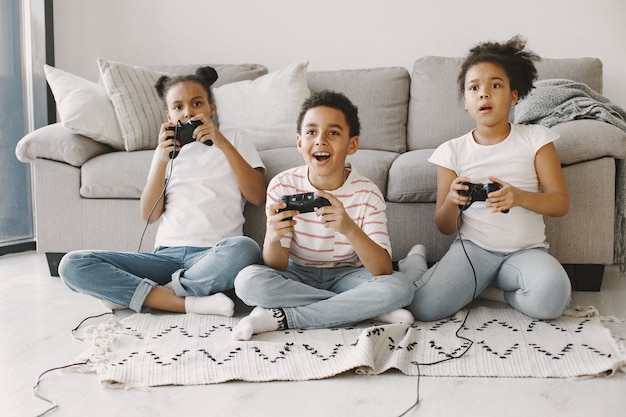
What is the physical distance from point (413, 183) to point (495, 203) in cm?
50

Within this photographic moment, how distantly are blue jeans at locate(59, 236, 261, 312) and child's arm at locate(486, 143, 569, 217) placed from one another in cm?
72

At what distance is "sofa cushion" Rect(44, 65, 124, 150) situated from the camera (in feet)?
8.63

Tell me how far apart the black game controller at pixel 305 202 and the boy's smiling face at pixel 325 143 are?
147 mm

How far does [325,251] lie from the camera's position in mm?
2002

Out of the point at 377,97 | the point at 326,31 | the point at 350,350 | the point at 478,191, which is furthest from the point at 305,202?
the point at 326,31

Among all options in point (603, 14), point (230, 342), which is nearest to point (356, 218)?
point (230, 342)

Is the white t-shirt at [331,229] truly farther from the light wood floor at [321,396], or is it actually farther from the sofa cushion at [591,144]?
the sofa cushion at [591,144]

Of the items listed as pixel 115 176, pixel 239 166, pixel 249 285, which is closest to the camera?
Answer: pixel 249 285

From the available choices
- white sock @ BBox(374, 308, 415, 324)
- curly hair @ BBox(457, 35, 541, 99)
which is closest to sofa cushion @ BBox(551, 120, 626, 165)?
curly hair @ BBox(457, 35, 541, 99)

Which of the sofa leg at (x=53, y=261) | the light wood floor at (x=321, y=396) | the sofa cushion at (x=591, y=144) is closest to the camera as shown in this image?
the light wood floor at (x=321, y=396)

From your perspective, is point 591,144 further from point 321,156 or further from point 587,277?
point 321,156

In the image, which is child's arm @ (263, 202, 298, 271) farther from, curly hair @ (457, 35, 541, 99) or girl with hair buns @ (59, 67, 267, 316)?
curly hair @ (457, 35, 541, 99)

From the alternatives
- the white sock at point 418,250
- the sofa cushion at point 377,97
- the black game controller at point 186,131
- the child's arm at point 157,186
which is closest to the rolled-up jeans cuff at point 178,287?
the child's arm at point 157,186

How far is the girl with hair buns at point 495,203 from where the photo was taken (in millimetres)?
1960
